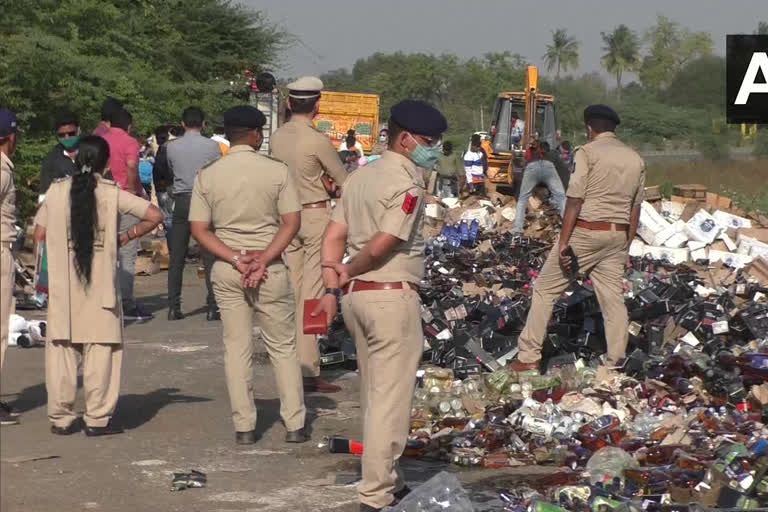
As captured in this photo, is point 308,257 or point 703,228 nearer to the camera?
point 308,257

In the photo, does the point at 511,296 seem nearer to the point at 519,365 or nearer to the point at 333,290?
the point at 519,365

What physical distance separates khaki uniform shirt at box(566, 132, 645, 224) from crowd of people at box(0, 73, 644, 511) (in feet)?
0.04

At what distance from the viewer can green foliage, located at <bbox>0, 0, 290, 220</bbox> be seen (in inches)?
717

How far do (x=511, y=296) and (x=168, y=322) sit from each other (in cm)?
358

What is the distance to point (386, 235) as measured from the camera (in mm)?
6250

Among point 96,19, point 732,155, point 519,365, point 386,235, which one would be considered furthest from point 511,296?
point 732,155

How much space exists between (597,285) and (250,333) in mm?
3230

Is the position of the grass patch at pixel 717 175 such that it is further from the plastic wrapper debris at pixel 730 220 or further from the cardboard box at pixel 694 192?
the plastic wrapper debris at pixel 730 220

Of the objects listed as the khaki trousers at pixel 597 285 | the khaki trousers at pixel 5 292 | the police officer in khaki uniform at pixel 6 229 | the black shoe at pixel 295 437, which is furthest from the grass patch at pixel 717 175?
the khaki trousers at pixel 5 292

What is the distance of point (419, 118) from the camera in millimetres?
6418

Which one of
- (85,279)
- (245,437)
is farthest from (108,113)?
(245,437)

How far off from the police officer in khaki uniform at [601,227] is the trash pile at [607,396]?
41 cm

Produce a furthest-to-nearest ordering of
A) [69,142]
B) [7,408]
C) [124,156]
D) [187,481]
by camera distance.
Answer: [124,156]
[69,142]
[7,408]
[187,481]

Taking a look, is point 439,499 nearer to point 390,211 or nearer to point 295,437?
point 390,211
